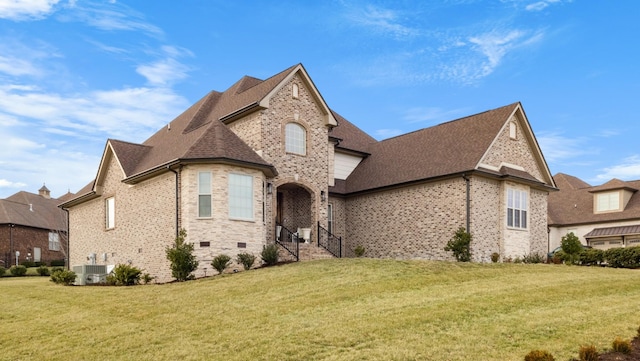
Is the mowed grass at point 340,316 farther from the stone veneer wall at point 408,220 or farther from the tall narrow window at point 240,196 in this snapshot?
the stone veneer wall at point 408,220

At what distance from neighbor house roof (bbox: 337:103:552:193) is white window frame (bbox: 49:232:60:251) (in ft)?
115

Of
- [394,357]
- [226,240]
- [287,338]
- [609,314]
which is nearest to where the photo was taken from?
[394,357]

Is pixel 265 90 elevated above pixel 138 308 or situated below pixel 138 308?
above

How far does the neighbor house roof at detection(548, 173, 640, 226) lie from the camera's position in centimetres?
3819

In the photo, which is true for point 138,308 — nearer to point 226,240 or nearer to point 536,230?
point 226,240

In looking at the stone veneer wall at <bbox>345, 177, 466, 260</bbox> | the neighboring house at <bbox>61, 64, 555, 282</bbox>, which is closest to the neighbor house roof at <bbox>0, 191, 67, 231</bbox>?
the neighboring house at <bbox>61, 64, 555, 282</bbox>

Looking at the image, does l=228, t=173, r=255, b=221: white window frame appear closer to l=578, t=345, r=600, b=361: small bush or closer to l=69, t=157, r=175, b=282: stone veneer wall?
l=69, t=157, r=175, b=282: stone veneer wall

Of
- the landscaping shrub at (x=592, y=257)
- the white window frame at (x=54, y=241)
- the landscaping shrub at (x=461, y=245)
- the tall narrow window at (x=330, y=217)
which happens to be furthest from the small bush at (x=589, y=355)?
the white window frame at (x=54, y=241)

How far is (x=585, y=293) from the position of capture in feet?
50.4

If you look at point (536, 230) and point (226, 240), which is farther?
point (536, 230)

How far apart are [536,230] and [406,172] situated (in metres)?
7.56

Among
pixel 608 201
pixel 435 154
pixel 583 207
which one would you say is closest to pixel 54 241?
pixel 435 154

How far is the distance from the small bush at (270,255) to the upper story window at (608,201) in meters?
26.5

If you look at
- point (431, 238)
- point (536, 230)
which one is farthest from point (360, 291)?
point (536, 230)
